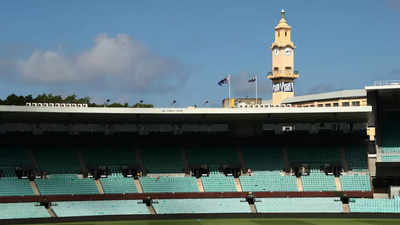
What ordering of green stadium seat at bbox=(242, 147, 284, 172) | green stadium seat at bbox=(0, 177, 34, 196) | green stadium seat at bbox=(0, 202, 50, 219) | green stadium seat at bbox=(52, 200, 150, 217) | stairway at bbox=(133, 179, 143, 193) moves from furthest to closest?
green stadium seat at bbox=(242, 147, 284, 172) < stairway at bbox=(133, 179, 143, 193) < green stadium seat at bbox=(0, 177, 34, 196) < green stadium seat at bbox=(52, 200, 150, 217) < green stadium seat at bbox=(0, 202, 50, 219)

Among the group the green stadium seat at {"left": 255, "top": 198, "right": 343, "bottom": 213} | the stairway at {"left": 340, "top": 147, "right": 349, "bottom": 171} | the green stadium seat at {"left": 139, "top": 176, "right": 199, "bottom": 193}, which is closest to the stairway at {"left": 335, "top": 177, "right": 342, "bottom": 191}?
the stairway at {"left": 340, "top": 147, "right": 349, "bottom": 171}

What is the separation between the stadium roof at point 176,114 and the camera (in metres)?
64.1

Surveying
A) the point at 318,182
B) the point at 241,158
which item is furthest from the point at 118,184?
the point at 318,182

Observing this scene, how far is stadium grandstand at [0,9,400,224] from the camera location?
62.8 m

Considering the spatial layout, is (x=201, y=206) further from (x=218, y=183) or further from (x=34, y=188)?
(x=34, y=188)

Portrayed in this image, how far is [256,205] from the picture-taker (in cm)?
6419

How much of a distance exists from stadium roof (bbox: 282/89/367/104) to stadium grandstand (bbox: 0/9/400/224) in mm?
43813

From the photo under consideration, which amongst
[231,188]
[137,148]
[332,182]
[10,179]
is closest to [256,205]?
[231,188]

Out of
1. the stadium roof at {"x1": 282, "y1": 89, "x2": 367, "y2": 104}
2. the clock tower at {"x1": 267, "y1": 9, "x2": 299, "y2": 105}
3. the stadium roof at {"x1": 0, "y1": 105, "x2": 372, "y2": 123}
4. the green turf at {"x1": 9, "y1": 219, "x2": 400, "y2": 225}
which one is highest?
the clock tower at {"x1": 267, "y1": 9, "x2": 299, "y2": 105}

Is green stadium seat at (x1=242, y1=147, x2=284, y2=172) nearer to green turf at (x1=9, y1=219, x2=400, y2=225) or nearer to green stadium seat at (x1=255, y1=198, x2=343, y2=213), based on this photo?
green stadium seat at (x1=255, y1=198, x2=343, y2=213)

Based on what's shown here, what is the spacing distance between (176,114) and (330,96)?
61.3 m

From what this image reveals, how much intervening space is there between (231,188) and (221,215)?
6378mm

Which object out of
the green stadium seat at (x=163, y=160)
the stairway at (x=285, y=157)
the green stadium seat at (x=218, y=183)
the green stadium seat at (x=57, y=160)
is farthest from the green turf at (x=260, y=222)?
the stairway at (x=285, y=157)

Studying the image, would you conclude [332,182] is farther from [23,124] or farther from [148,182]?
[23,124]
